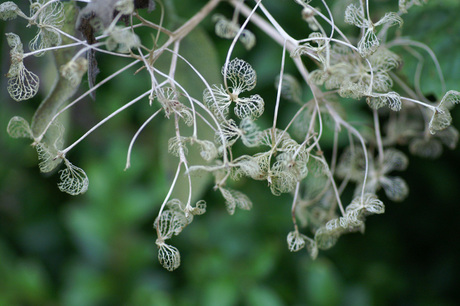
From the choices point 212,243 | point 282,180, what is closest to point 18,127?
point 282,180

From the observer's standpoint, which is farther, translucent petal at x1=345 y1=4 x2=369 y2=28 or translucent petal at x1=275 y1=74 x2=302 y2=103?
translucent petal at x1=275 y1=74 x2=302 y2=103

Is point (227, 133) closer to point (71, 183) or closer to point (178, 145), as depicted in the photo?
point (178, 145)

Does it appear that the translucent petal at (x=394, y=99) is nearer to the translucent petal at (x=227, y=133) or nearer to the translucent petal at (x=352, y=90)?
the translucent petal at (x=352, y=90)

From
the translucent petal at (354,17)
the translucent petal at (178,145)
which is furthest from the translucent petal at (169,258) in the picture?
the translucent petal at (354,17)

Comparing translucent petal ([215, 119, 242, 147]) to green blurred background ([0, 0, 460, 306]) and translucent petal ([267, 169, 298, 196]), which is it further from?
green blurred background ([0, 0, 460, 306])

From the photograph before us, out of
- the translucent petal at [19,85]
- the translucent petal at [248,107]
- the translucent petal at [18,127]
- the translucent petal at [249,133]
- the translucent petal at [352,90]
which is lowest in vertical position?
the translucent petal at [352,90]

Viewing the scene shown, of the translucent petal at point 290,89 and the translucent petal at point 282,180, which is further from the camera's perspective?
the translucent petal at point 290,89

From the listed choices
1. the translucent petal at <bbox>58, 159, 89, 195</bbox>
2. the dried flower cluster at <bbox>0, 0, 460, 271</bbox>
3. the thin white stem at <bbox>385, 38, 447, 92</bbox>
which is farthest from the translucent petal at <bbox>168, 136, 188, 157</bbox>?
the thin white stem at <bbox>385, 38, 447, 92</bbox>
